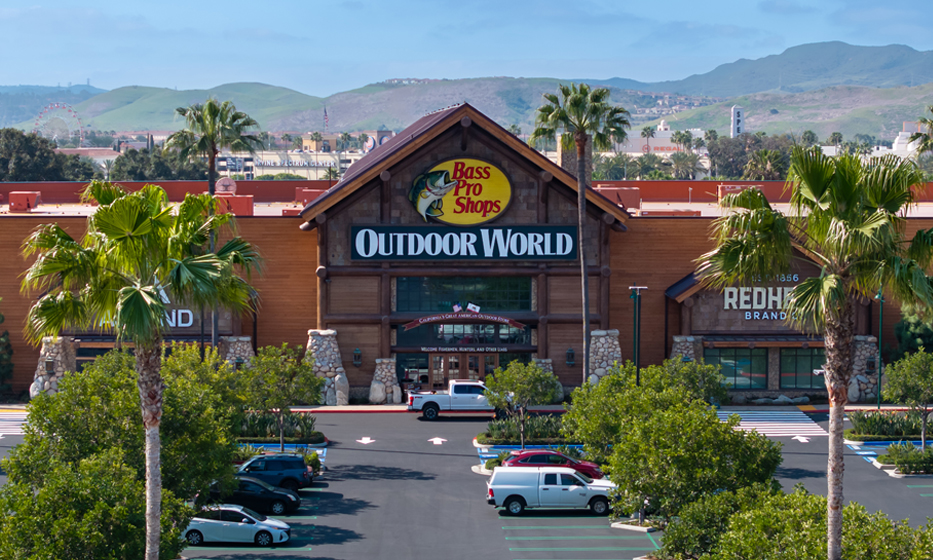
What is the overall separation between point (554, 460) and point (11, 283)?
29.9m

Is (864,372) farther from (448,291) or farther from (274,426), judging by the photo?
(274,426)

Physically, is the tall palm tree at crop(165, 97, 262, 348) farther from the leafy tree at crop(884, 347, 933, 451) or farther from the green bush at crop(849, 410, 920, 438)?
the green bush at crop(849, 410, 920, 438)

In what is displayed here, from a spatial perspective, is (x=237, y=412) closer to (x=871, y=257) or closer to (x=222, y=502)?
(x=222, y=502)

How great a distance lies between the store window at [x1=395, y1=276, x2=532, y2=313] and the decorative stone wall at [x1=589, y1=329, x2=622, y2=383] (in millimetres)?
4566

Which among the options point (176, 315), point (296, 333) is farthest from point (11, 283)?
point (296, 333)

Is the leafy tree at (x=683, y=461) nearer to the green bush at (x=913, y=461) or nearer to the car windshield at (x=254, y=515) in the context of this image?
the car windshield at (x=254, y=515)

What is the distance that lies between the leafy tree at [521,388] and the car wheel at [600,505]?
808 centimetres

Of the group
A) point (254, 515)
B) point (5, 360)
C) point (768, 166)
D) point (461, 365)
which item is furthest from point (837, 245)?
point (768, 166)

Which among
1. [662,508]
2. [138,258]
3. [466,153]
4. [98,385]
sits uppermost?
[466,153]

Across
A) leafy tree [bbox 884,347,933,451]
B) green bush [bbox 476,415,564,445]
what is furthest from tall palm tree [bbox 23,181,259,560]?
leafy tree [bbox 884,347,933,451]

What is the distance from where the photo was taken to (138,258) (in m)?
18.8

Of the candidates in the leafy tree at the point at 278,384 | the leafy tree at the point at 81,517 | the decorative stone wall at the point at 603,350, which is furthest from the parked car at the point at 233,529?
the decorative stone wall at the point at 603,350

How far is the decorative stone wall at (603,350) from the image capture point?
50.1m

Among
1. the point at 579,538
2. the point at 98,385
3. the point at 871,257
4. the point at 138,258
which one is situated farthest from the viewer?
the point at 579,538
